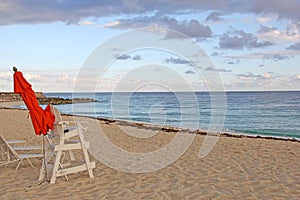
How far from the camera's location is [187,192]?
17.1 ft

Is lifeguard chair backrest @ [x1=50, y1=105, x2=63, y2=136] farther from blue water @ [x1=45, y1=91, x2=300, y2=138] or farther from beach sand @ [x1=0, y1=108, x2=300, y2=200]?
blue water @ [x1=45, y1=91, x2=300, y2=138]

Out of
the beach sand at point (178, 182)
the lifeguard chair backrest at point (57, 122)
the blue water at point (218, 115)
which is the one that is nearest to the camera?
the beach sand at point (178, 182)

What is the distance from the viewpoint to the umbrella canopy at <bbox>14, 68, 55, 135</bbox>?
16.9ft

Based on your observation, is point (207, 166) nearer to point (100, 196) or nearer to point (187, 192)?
point (187, 192)

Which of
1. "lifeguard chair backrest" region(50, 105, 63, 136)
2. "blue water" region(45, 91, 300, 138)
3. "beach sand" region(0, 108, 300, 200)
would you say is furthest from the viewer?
"blue water" region(45, 91, 300, 138)

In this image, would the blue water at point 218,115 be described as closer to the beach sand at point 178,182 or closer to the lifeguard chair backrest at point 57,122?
the beach sand at point 178,182

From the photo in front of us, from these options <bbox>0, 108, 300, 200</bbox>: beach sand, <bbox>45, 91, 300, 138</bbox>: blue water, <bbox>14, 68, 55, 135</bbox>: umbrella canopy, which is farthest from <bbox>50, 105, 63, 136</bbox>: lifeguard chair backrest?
<bbox>45, 91, 300, 138</bbox>: blue water

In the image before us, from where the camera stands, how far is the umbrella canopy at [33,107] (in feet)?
16.9

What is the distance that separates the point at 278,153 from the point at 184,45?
3.81 m

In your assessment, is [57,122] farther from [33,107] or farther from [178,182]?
[178,182]

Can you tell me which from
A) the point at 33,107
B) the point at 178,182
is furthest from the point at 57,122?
the point at 178,182

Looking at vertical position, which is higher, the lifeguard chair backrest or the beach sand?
the lifeguard chair backrest

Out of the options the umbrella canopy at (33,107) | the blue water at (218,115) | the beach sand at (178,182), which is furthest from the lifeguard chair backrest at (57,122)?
the blue water at (218,115)

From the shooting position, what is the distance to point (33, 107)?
5285 mm
